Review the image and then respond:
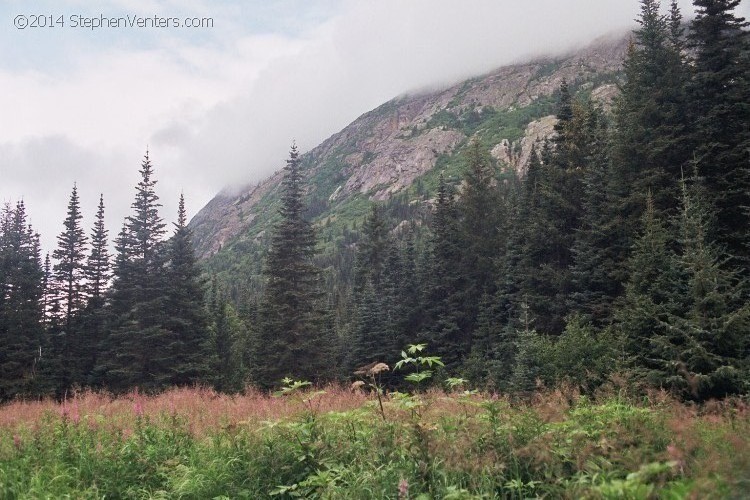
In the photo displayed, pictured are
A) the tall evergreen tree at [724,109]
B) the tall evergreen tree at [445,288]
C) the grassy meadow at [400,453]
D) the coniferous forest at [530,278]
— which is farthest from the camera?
the tall evergreen tree at [445,288]

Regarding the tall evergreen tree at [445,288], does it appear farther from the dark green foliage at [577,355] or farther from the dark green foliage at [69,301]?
the dark green foliage at [69,301]

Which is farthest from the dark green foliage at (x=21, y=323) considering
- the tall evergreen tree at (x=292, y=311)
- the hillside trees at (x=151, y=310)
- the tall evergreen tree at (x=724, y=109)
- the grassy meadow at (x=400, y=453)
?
the tall evergreen tree at (x=724, y=109)

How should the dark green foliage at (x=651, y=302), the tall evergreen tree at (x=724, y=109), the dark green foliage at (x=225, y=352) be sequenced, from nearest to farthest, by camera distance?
the dark green foliage at (x=651, y=302) → the tall evergreen tree at (x=724, y=109) → the dark green foliage at (x=225, y=352)

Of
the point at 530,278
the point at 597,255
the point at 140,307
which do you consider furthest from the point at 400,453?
the point at 140,307

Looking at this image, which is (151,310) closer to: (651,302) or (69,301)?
(69,301)

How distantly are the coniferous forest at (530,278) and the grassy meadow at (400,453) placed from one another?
4.14 meters

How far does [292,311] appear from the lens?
30.2 metres

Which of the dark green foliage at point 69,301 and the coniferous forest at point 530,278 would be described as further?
the dark green foliage at point 69,301

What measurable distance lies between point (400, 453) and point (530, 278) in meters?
25.6

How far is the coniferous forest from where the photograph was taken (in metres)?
14.4

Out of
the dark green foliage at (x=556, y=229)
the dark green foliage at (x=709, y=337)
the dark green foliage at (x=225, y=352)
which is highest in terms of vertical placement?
the dark green foliage at (x=556, y=229)

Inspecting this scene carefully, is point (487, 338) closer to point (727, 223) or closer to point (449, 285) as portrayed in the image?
point (449, 285)

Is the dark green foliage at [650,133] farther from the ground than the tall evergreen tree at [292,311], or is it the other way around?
the dark green foliage at [650,133]

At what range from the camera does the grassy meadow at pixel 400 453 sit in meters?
3.67
